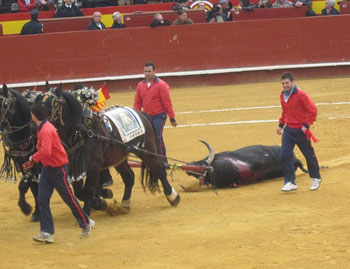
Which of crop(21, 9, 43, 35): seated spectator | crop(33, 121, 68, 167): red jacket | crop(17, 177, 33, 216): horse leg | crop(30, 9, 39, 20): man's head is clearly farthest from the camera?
crop(21, 9, 43, 35): seated spectator

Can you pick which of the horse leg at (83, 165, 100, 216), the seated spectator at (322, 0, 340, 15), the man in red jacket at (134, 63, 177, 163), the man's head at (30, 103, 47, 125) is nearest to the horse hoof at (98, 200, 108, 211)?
the horse leg at (83, 165, 100, 216)

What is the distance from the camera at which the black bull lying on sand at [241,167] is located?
1159 cm

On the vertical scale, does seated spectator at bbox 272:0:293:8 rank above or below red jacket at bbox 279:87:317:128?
below

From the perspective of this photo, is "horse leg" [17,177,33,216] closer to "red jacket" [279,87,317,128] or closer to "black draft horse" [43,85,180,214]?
"black draft horse" [43,85,180,214]

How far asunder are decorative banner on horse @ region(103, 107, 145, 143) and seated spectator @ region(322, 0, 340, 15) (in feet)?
41.0

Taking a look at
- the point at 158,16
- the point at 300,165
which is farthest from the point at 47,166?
the point at 158,16

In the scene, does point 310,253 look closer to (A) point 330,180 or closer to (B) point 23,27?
(A) point 330,180

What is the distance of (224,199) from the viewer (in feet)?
35.3

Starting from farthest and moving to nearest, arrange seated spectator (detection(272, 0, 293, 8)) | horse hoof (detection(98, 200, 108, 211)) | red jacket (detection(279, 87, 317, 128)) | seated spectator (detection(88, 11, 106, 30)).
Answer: seated spectator (detection(272, 0, 293, 8)) → seated spectator (detection(88, 11, 106, 30)) → red jacket (detection(279, 87, 317, 128)) → horse hoof (detection(98, 200, 108, 211))

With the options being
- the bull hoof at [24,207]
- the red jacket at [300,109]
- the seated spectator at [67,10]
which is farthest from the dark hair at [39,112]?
the seated spectator at [67,10]

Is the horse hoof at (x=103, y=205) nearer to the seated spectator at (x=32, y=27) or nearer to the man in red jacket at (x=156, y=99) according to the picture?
the man in red jacket at (x=156, y=99)

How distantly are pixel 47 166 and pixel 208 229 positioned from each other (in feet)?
5.95

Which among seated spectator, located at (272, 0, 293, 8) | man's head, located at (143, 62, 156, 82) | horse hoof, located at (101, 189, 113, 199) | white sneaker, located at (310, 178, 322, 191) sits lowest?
horse hoof, located at (101, 189, 113, 199)

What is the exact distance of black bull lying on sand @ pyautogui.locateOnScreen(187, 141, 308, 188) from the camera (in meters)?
11.6
